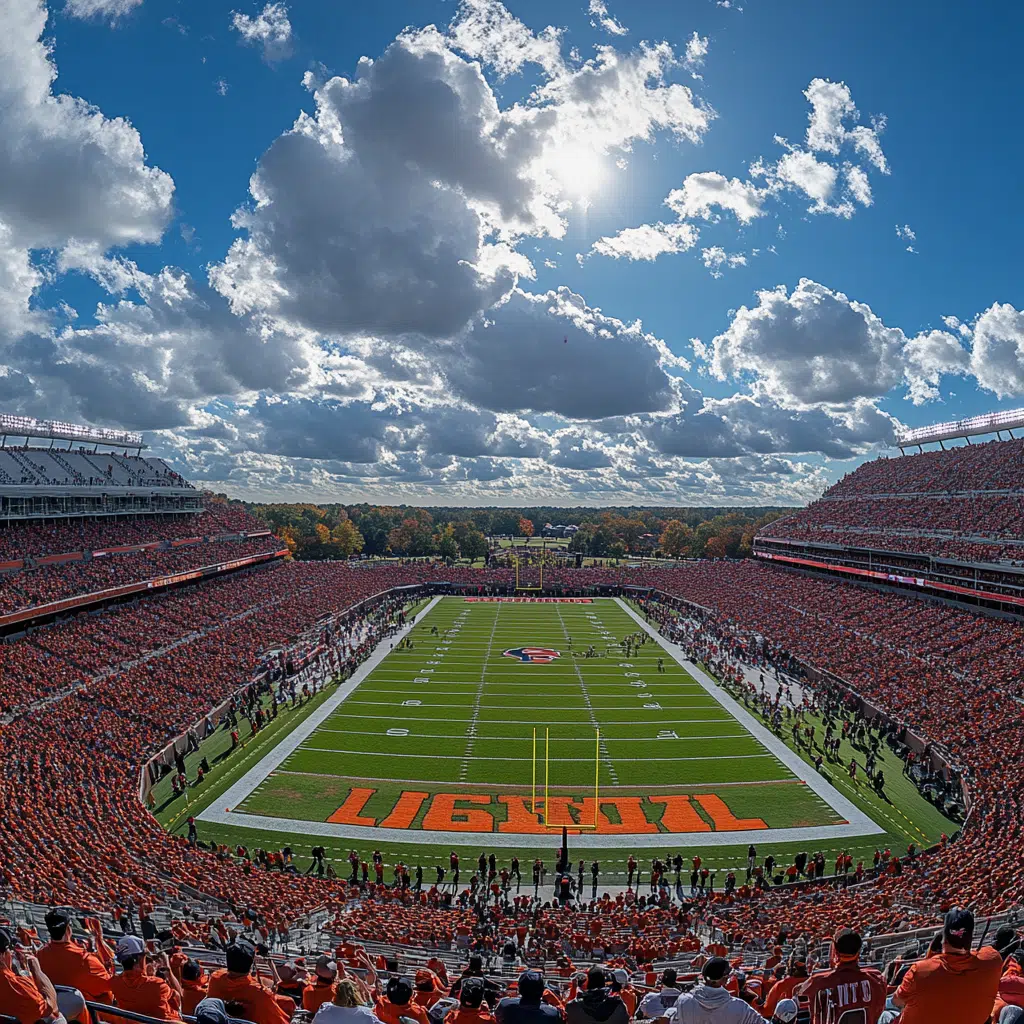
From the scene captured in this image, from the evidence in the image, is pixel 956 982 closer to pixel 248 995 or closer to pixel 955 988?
pixel 955 988

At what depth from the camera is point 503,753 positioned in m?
26.7

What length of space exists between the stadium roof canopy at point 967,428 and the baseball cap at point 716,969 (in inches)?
2392

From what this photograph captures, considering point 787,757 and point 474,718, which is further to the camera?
point 474,718

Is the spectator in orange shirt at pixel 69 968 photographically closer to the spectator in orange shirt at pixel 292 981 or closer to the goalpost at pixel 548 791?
the spectator in orange shirt at pixel 292 981

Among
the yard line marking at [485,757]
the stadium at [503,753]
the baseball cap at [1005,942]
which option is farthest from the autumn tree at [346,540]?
the baseball cap at [1005,942]

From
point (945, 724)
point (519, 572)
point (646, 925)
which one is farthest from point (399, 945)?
point (519, 572)

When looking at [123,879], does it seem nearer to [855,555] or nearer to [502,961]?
[502,961]

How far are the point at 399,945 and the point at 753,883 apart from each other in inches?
366

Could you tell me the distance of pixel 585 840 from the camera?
20.3 m

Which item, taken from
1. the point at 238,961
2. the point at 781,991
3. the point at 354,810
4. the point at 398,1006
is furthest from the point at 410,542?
the point at 238,961

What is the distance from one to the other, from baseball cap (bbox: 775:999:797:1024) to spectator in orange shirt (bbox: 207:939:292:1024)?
3.46 m

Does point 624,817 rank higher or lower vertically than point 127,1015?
lower

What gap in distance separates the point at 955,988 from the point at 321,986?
459cm

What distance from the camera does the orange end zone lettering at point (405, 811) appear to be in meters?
21.1
